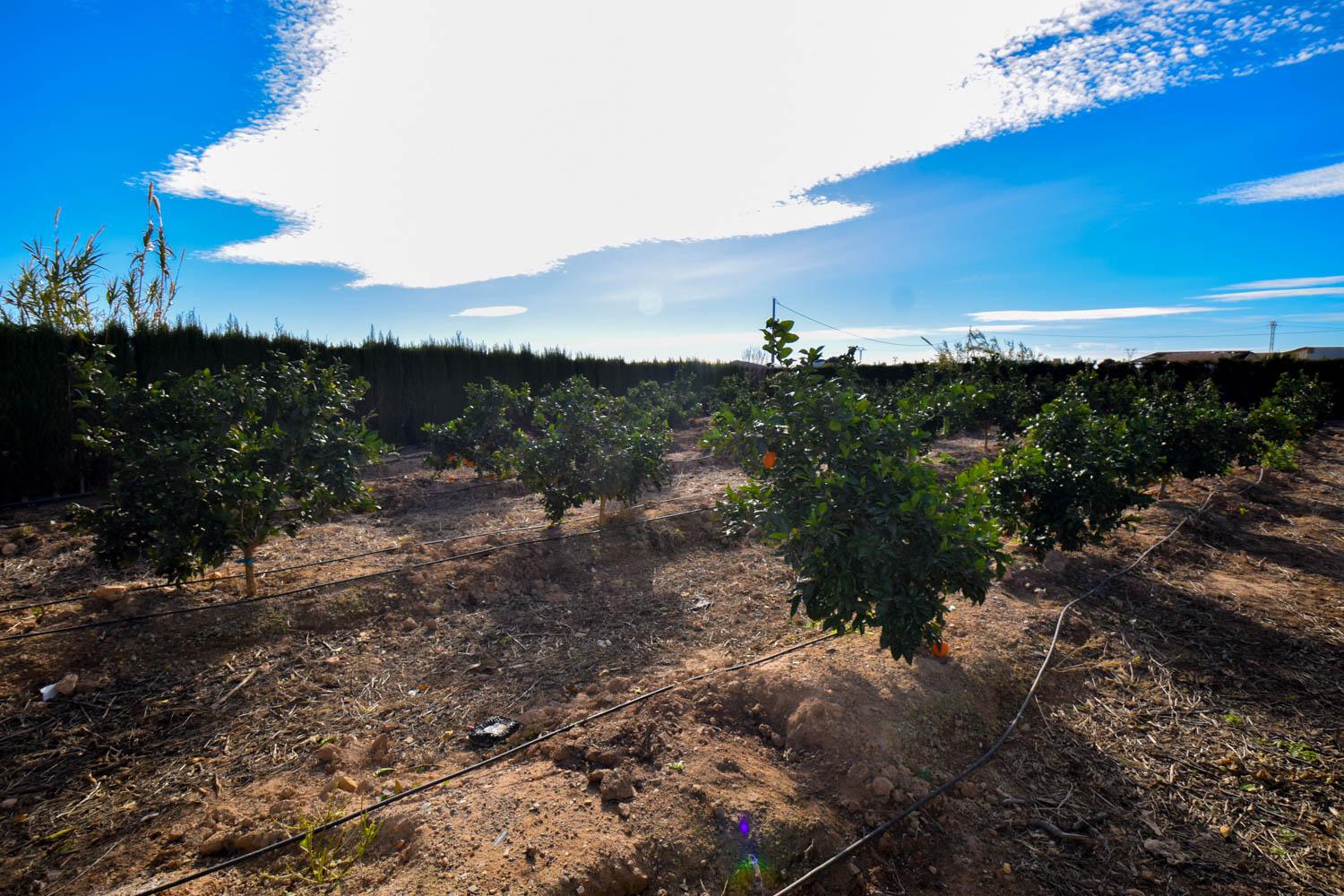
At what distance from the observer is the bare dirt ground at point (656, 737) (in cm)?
247

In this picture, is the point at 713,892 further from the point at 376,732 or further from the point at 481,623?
the point at 481,623

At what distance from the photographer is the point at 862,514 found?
10.7ft

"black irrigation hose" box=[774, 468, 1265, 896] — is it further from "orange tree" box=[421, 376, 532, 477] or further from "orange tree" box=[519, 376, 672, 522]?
"orange tree" box=[421, 376, 532, 477]

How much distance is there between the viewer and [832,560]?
3193 mm

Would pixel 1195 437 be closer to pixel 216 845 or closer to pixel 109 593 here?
pixel 216 845

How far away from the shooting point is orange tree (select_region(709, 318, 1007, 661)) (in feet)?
10.0

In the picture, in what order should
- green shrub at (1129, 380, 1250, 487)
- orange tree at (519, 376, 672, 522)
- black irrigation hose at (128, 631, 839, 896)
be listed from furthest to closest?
green shrub at (1129, 380, 1250, 487) → orange tree at (519, 376, 672, 522) → black irrigation hose at (128, 631, 839, 896)

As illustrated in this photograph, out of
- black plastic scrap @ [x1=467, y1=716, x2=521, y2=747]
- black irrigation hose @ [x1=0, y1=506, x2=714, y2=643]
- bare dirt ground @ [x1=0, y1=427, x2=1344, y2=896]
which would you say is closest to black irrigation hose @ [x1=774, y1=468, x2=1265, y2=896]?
bare dirt ground @ [x1=0, y1=427, x2=1344, y2=896]

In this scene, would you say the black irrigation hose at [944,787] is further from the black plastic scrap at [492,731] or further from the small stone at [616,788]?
the black plastic scrap at [492,731]

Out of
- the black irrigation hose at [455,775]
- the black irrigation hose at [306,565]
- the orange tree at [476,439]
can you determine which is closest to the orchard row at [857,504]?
the black irrigation hose at [455,775]

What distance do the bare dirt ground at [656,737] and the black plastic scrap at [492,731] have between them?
0.07 meters

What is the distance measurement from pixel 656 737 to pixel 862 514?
1646 millimetres

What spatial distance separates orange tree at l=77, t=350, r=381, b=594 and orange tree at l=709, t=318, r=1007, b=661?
3.58 metres

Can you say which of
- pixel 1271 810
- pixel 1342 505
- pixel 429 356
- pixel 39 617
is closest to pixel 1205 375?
pixel 1342 505
